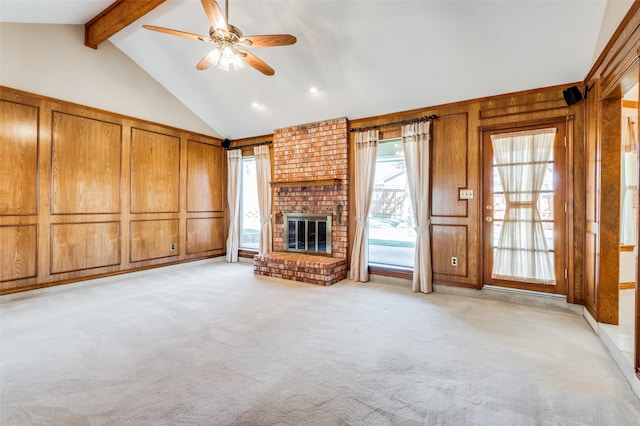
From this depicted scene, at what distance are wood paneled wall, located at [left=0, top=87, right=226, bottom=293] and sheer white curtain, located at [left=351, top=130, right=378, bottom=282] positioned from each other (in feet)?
10.9

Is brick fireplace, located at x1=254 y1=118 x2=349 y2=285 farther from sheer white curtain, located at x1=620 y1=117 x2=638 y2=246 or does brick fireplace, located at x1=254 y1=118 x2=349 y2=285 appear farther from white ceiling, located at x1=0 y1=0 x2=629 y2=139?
sheer white curtain, located at x1=620 y1=117 x2=638 y2=246

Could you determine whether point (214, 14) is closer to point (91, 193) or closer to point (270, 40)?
point (270, 40)

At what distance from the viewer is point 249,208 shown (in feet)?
21.9

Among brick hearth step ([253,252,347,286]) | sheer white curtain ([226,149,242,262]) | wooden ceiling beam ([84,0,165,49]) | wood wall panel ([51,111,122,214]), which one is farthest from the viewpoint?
sheer white curtain ([226,149,242,262])

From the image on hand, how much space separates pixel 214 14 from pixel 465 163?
348 centimetres

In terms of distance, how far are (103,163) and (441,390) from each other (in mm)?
5379

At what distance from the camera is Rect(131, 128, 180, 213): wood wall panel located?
16.7 feet

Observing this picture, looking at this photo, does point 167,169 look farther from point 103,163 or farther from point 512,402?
point 512,402

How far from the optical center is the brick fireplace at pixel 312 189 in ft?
16.1

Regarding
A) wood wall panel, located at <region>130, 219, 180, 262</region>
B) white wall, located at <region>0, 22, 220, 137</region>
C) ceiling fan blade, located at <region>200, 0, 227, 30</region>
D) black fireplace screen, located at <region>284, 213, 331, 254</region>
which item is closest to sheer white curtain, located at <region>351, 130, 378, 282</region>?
black fireplace screen, located at <region>284, 213, 331, 254</region>

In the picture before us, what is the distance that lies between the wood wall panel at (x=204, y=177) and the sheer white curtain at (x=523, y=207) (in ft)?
17.2

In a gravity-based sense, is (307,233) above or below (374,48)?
below

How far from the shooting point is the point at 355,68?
13.3 feet

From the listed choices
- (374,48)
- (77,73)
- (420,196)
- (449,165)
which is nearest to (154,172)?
(77,73)
